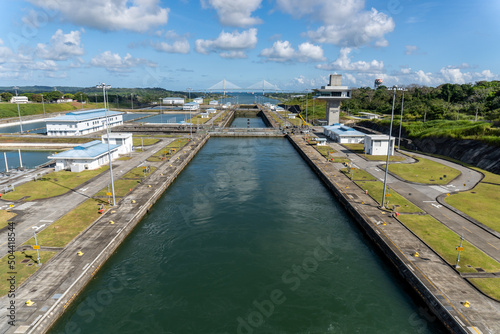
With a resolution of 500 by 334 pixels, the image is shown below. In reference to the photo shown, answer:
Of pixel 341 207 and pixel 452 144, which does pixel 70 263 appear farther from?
pixel 452 144

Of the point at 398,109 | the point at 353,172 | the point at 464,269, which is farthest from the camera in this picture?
the point at 398,109

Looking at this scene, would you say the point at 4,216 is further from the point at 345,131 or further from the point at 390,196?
the point at 345,131

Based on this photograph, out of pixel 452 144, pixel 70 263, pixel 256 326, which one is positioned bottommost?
pixel 256 326

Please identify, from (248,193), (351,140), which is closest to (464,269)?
(248,193)

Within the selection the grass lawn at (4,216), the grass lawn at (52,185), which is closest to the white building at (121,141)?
the grass lawn at (52,185)

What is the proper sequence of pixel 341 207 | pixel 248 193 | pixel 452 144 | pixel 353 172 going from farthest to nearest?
pixel 452 144 → pixel 353 172 → pixel 248 193 → pixel 341 207

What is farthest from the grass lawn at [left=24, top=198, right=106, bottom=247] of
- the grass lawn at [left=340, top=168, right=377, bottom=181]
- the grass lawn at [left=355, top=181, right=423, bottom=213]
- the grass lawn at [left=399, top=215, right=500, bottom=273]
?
the grass lawn at [left=340, top=168, right=377, bottom=181]

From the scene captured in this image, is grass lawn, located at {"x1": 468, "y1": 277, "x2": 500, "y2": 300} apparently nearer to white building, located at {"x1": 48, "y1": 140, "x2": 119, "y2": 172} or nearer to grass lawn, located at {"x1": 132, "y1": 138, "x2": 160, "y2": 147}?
white building, located at {"x1": 48, "y1": 140, "x2": 119, "y2": 172}
